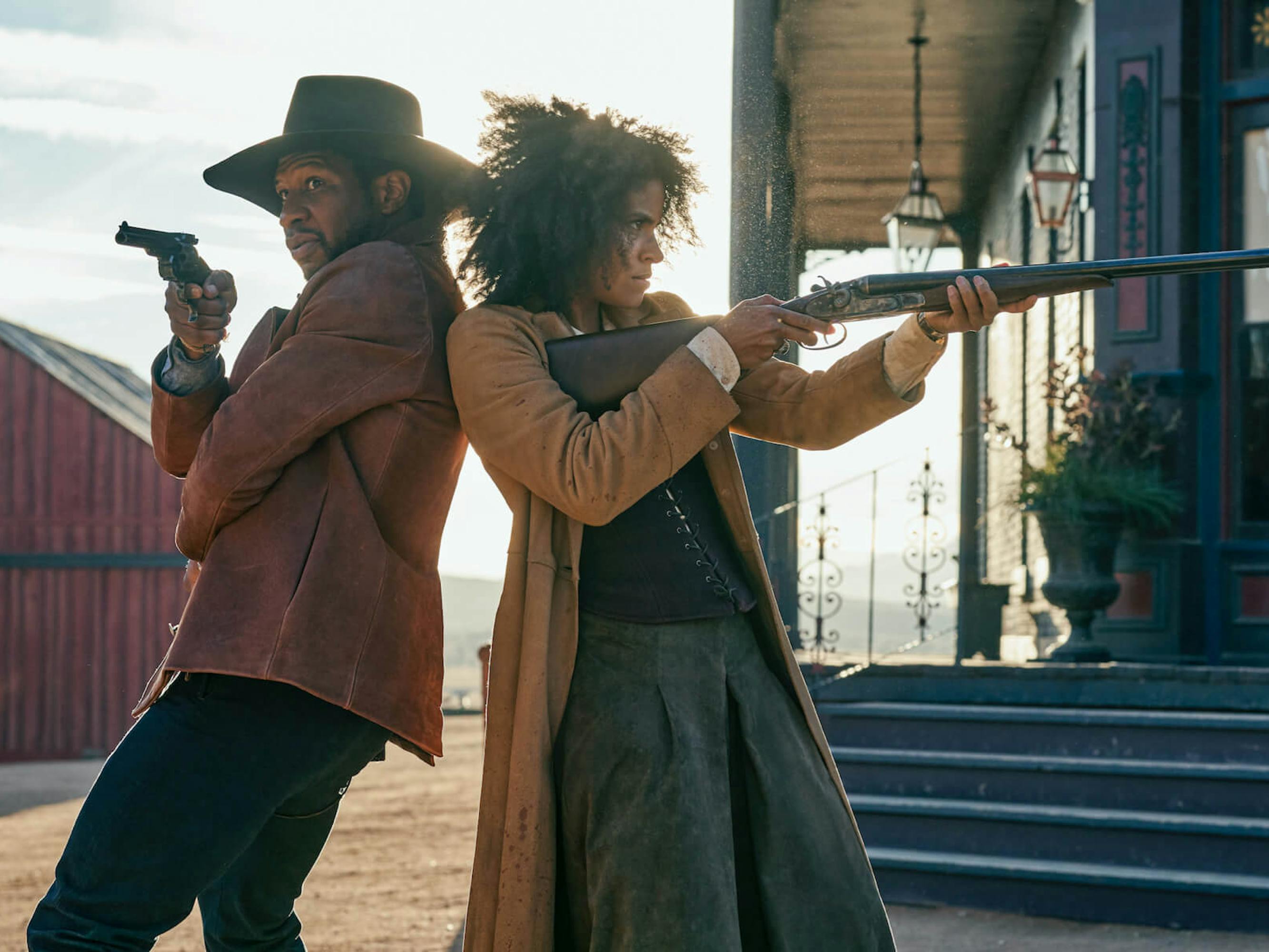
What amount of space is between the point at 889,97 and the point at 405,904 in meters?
8.35

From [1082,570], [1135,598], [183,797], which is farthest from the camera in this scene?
[1135,598]

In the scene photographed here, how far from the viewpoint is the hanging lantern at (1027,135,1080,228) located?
909 cm

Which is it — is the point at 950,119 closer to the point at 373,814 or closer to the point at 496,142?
the point at 373,814

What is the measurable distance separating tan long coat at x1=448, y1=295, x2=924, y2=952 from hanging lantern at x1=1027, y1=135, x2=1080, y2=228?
677cm

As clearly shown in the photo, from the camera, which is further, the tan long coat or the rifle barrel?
the rifle barrel

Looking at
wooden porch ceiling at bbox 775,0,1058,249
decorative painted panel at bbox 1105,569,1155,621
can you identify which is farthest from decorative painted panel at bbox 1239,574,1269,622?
wooden porch ceiling at bbox 775,0,1058,249

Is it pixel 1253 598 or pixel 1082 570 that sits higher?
pixel 1082 570

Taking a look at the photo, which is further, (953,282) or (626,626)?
(953,282)

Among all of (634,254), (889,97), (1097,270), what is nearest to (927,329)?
(1097,270)

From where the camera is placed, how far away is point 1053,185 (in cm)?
911

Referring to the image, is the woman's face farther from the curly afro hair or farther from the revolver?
the revolver

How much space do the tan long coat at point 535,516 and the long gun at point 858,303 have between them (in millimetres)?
65

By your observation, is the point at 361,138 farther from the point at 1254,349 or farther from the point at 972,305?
the point at 1254,349

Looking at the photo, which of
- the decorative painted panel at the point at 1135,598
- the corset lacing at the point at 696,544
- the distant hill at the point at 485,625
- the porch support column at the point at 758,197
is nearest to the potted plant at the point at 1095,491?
the decorative painted panel at the point at 1135,598
